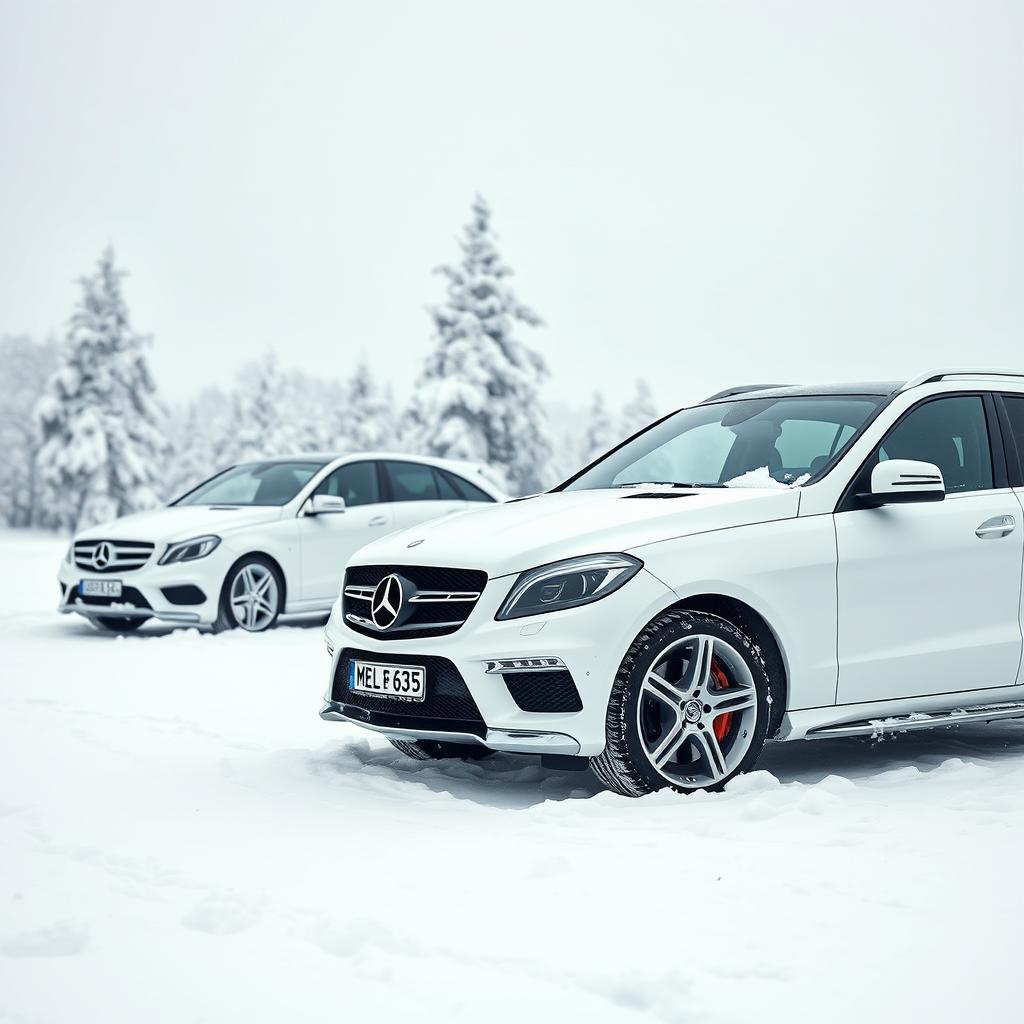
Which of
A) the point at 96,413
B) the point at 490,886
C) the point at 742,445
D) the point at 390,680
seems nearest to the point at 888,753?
the point at 742,445

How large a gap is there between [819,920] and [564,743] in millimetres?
1501

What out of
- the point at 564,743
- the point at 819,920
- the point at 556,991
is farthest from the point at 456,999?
the point at 564,743

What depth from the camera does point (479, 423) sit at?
41875 millimetres

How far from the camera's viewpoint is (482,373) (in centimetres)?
4119

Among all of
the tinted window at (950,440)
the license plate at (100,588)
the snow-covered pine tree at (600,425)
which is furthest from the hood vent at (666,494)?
the snow-covered pine tree at (600,425)

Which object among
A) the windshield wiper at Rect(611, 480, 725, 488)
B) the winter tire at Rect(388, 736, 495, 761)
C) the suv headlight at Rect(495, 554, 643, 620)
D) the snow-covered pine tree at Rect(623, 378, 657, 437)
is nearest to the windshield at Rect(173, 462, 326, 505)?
the winter tire at Rect(388, 736, 495, 761)

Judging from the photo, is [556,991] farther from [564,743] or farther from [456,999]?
[564,743]

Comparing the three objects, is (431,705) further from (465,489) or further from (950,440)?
(465,489)

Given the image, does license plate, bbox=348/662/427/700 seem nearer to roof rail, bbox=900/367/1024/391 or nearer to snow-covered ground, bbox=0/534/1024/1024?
snow-covered ground, bbox=0/534/1024/1024

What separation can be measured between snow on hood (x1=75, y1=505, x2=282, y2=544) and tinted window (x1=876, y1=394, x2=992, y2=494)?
7366 mm

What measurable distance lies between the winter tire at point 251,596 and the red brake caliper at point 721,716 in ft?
24.0

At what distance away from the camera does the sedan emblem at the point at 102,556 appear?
12.0 meters

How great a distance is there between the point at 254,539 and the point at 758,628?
24.7 ft

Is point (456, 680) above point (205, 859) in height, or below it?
above
